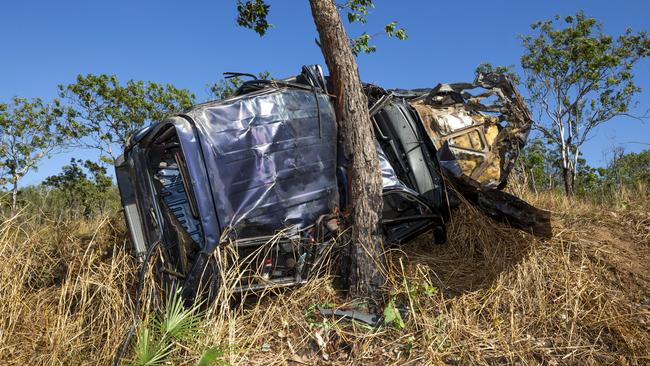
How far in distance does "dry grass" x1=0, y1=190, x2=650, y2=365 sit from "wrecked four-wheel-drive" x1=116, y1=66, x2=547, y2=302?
13.7 inches

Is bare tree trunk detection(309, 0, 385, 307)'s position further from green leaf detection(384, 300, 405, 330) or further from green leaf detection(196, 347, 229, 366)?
green leaf detection(196, 347, 229, 366)

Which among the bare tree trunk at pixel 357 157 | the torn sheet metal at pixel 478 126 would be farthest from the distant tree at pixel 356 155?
the torn sheet metal at pixel 478 126

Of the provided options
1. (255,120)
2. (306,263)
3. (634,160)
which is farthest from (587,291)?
(634,160)

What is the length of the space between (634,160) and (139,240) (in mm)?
26706

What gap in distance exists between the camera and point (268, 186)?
151 inches

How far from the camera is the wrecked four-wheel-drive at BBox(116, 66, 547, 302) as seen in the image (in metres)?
3.67

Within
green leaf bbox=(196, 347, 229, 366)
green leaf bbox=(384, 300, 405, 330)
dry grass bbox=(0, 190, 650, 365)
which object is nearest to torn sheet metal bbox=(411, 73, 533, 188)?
dry grass bbox=(0, 190, 650, 365)

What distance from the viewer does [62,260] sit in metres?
4.72

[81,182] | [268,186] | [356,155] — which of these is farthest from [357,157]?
[81,182]

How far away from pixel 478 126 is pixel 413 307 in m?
2.43

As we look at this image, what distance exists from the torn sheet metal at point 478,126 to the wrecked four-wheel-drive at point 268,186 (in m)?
0.06

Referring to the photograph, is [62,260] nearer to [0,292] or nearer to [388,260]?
[0,292]

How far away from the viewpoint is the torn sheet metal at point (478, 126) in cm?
497

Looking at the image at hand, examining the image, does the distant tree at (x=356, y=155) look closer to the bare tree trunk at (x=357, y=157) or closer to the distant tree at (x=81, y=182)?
the bare tree trunk at (x=357, y=157)
